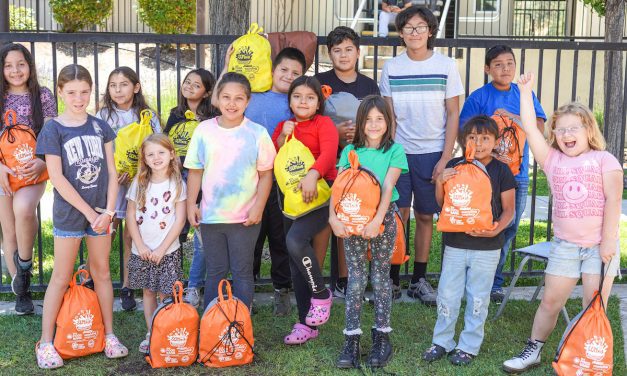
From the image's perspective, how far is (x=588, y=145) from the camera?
442 centimetres

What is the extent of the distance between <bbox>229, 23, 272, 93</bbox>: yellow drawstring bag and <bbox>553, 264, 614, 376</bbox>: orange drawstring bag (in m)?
2.42

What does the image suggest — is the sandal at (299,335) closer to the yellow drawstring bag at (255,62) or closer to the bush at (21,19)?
the yellow drawstring bag at (255,62)

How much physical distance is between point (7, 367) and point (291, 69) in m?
2.52

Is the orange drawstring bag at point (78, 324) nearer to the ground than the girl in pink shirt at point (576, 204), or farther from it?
nearer to the ground

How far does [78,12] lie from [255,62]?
12440mm

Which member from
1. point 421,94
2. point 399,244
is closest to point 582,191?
point 399,244

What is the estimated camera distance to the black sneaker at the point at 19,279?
539cm

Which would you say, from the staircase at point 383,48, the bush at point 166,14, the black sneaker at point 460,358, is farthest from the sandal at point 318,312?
the bush at point 166,14

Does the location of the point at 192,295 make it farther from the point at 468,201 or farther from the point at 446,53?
the point at 446,53

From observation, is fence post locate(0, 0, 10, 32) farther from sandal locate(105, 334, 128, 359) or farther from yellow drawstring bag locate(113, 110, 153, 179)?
sandal locate(105, 334, 128, 359)

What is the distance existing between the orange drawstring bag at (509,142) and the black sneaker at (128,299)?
8.93ft

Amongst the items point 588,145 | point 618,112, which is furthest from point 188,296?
point 618,112

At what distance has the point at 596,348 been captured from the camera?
416 cm

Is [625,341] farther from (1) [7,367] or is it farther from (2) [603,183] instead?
(1) [7,367]
